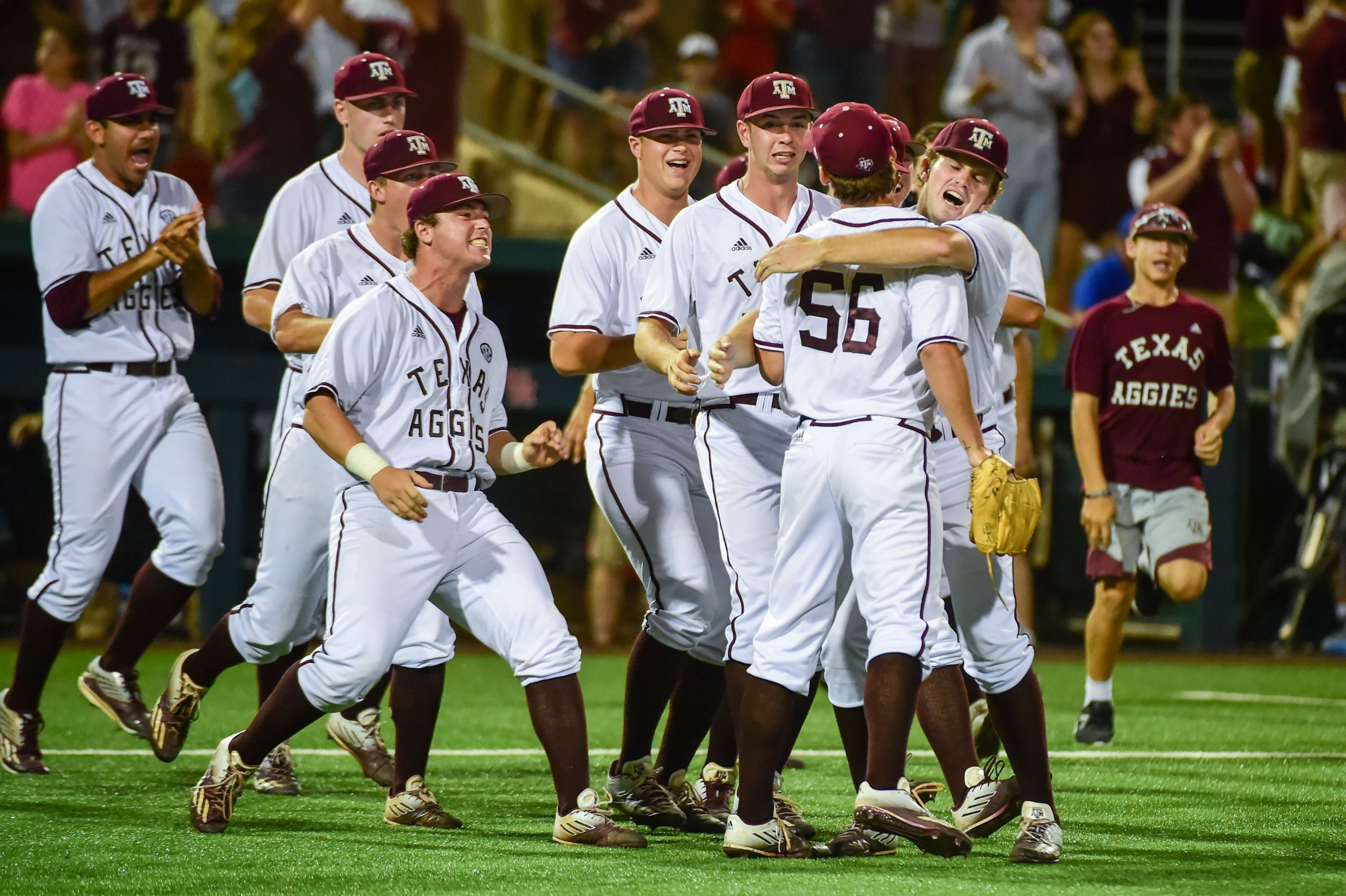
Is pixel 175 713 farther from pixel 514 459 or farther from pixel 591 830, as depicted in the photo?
pixel 591 830

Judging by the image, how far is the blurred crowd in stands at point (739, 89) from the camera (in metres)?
10.5

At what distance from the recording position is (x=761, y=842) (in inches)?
171

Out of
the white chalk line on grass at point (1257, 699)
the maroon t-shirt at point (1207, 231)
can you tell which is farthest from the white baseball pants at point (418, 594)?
the maroon t-shirt at point (1207, 231)

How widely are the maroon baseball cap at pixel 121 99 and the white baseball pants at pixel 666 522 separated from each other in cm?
215

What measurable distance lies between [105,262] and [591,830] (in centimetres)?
301

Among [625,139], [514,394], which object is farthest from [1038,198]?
[514,394]

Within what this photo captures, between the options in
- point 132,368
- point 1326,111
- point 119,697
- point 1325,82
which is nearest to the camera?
point 119,697

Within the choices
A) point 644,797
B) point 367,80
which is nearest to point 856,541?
point 644,797

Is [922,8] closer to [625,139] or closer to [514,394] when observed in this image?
[625,139]

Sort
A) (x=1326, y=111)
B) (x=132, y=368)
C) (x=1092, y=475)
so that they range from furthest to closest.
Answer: (x=1326, y=111) < (x=1092, y=475) < (x=132, y=368)

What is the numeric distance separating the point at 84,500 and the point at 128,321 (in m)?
0.66

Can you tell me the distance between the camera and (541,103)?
11227 mm

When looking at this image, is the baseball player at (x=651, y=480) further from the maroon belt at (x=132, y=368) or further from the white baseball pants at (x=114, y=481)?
the maroon belt at (x=132, y=368)

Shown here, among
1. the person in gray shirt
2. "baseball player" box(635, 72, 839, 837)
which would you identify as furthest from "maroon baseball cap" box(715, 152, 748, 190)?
the person in gray shirt
